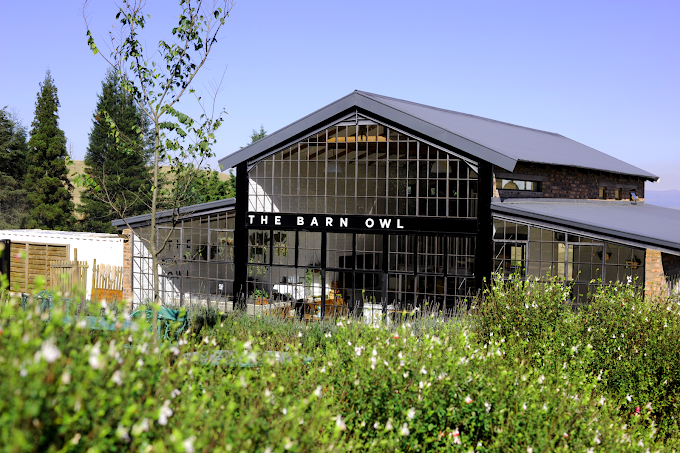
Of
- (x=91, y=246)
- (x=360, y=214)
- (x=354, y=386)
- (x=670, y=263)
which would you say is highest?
(x=360, y=214)

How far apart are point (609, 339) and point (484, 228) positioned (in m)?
6.56

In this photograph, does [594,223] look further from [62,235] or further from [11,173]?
[11,173]

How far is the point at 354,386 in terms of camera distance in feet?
20.5

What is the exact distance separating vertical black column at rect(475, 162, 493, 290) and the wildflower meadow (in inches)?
175

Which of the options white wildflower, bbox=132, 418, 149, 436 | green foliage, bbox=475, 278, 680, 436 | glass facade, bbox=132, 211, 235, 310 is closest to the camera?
white wildflower, bbox=132, 418, 149, 436

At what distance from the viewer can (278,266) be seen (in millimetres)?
17609

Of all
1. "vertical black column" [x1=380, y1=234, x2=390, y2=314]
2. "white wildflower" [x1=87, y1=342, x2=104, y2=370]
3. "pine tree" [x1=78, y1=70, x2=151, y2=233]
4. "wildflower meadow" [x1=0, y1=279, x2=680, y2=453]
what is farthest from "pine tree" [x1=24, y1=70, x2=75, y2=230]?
"white wildflower" [x1=87, y1=342, x2=104, y2=370]

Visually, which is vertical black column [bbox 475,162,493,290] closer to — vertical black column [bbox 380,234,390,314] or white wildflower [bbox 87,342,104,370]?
vertical black column [bbox 380,234,390,314]

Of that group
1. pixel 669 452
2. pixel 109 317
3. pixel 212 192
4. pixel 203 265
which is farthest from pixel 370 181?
pixel 212 192

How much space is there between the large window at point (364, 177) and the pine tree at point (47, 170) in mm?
29836

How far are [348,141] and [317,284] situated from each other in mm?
4377

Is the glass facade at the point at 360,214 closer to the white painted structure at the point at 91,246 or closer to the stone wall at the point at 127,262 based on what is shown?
the stone wall at the point at 127,262

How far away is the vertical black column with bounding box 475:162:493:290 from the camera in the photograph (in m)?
15.5

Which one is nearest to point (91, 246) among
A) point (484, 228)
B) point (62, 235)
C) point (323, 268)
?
point (62, 235)
